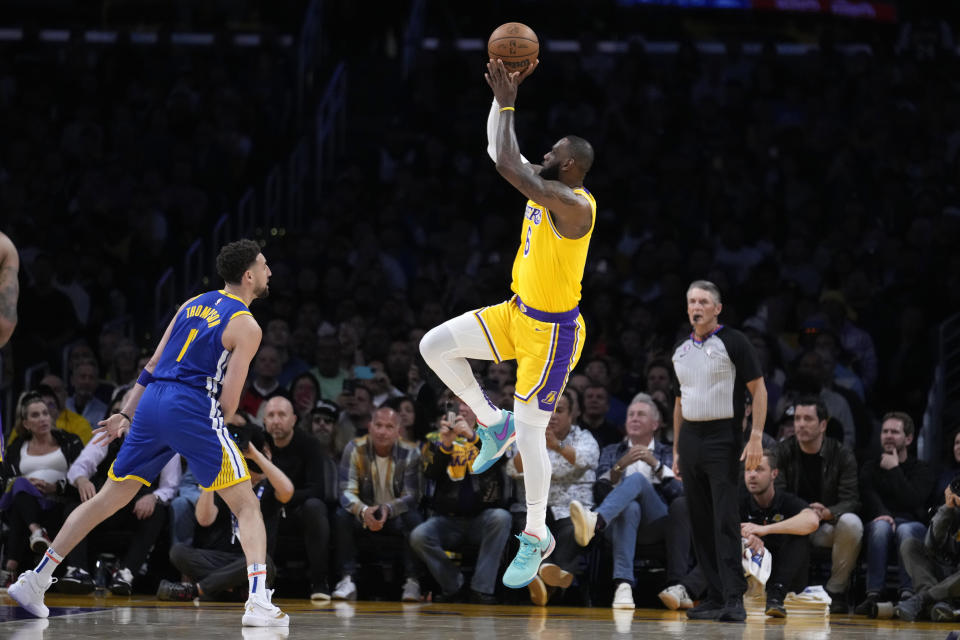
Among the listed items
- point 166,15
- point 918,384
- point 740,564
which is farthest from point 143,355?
point 166,15

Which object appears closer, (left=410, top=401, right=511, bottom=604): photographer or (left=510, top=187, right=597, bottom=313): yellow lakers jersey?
(left=510, top=187, right=597, bottom=313): yellow lakers jersey

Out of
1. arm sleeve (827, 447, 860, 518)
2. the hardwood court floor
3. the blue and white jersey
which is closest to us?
the hardwood court floor

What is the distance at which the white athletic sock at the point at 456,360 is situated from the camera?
7508 millimetres

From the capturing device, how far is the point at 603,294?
498 inches

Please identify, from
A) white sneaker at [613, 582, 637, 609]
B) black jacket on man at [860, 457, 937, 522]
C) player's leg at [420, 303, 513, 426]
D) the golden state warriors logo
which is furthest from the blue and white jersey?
black jacket on man at [860, 457, 937, 522]

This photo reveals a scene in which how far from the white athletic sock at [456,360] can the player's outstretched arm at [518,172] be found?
90cm

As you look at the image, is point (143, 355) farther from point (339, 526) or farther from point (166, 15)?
point (166, 15)

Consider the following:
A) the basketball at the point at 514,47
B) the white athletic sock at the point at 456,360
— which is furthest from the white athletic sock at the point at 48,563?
the basketball at the point at 514,47

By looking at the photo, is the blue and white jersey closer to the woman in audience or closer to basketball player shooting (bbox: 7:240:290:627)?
basketball player shooting (bbox: 7:240:290:627)

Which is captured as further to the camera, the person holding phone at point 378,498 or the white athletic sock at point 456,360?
the person holding phone at point 378,498

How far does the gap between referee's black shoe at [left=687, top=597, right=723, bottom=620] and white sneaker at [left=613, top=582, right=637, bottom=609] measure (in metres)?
0.95

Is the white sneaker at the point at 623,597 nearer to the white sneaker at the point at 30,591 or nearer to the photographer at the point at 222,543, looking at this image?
the photographer at the point at 222,543

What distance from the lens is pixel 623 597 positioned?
32.3ft

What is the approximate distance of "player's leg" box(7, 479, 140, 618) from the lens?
743cm
